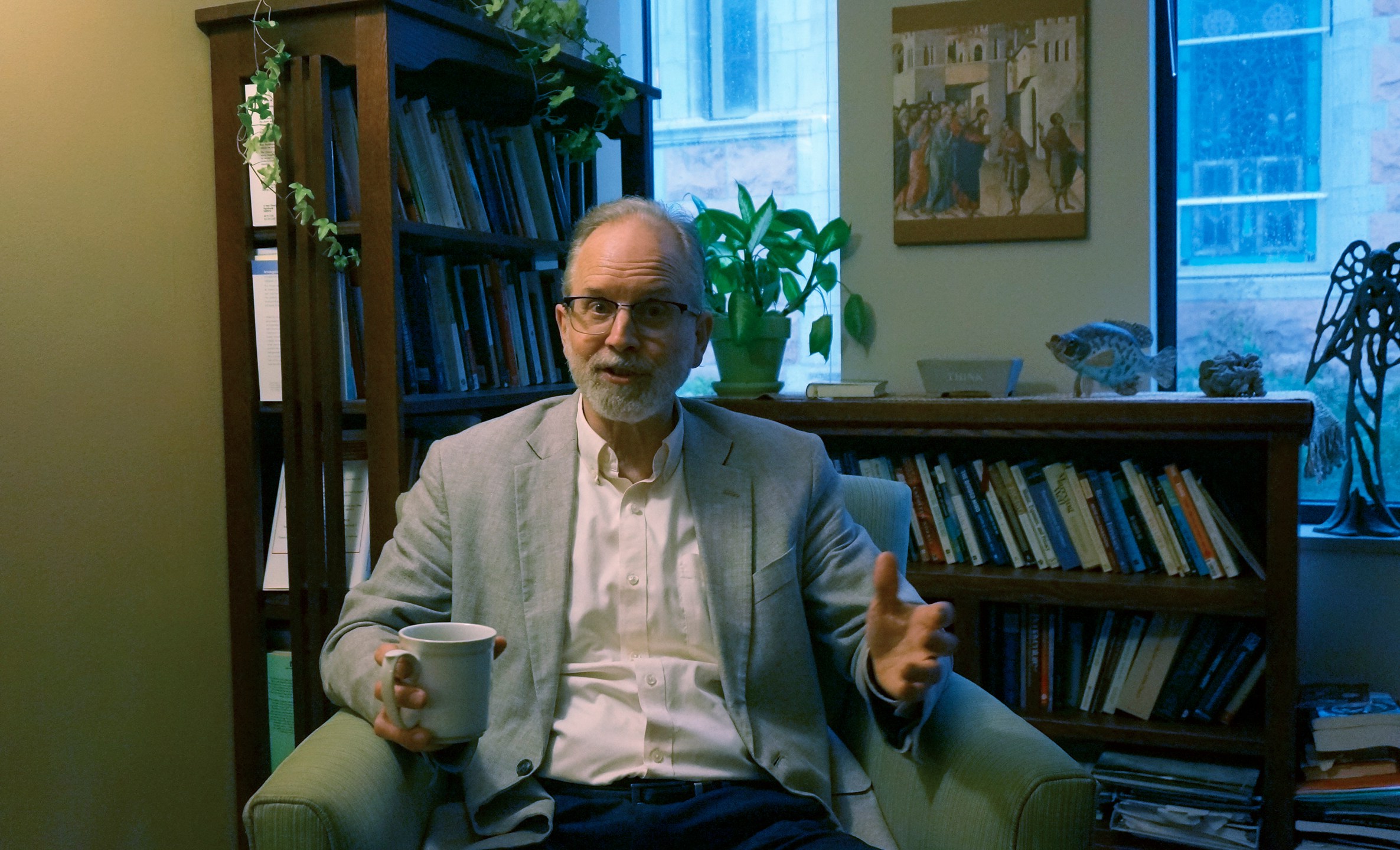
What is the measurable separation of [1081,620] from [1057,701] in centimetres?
19

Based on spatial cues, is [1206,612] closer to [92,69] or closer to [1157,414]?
[1157,414]

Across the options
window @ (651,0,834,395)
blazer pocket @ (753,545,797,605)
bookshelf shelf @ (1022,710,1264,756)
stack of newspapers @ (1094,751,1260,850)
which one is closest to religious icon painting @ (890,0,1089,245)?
window @ (651,0,834,395)

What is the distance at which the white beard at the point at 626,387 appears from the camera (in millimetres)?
1612

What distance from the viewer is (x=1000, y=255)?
282 cm

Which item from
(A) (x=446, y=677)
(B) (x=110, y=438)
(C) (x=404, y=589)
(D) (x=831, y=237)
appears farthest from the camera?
(D) (x=831, y=237)

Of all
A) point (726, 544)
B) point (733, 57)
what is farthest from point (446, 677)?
point (733, 57)

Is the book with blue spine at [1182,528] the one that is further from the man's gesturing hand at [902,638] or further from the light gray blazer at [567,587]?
the man's gesturing hand at [902,638]

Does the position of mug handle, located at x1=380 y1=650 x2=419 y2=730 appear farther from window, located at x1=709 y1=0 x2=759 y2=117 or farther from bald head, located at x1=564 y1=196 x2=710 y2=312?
window, located at x1=709 y1=0 x2=759 y2=117

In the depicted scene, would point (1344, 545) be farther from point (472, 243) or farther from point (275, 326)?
point (275, 326)

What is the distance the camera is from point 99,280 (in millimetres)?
1902

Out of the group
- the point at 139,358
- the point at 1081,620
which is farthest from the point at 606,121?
the point at 1081,620

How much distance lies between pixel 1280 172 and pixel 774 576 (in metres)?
→ 1.94

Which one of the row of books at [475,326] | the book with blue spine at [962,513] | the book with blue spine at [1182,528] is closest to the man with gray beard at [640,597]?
the row of books at [475,326]

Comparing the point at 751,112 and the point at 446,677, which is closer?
the point at 446,677
